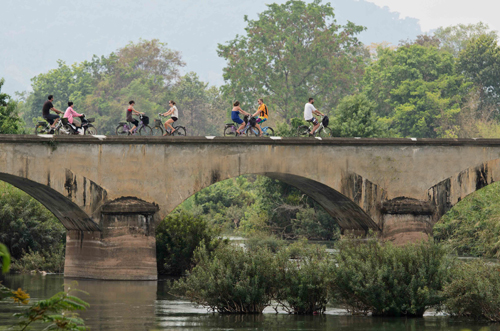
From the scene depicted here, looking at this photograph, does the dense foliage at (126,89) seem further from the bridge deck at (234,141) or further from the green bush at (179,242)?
the bridge deck at (234,141)

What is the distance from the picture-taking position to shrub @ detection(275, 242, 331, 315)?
1800cm

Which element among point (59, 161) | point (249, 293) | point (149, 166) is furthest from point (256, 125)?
point (249, 293)

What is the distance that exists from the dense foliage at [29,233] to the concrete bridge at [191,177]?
2.97 metres

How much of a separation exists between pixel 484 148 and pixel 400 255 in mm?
12038

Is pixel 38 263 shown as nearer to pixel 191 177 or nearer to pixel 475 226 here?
pixel 191 177

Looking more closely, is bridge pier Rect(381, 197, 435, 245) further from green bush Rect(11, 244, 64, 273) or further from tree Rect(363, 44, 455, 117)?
tree Rect(363, 44, 455, 117)

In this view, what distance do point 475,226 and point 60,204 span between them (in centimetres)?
1956

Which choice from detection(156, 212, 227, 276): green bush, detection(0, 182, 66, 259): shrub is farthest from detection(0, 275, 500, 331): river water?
detection(0, 182, 66, 259): shrub

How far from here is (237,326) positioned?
654 inches

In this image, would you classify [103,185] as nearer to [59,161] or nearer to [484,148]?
[59,161]

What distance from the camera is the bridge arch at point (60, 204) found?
81.3ft

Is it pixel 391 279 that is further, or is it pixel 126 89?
pixel 126 89

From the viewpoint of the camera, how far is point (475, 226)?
118 ft

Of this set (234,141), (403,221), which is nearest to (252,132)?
(234,141)
